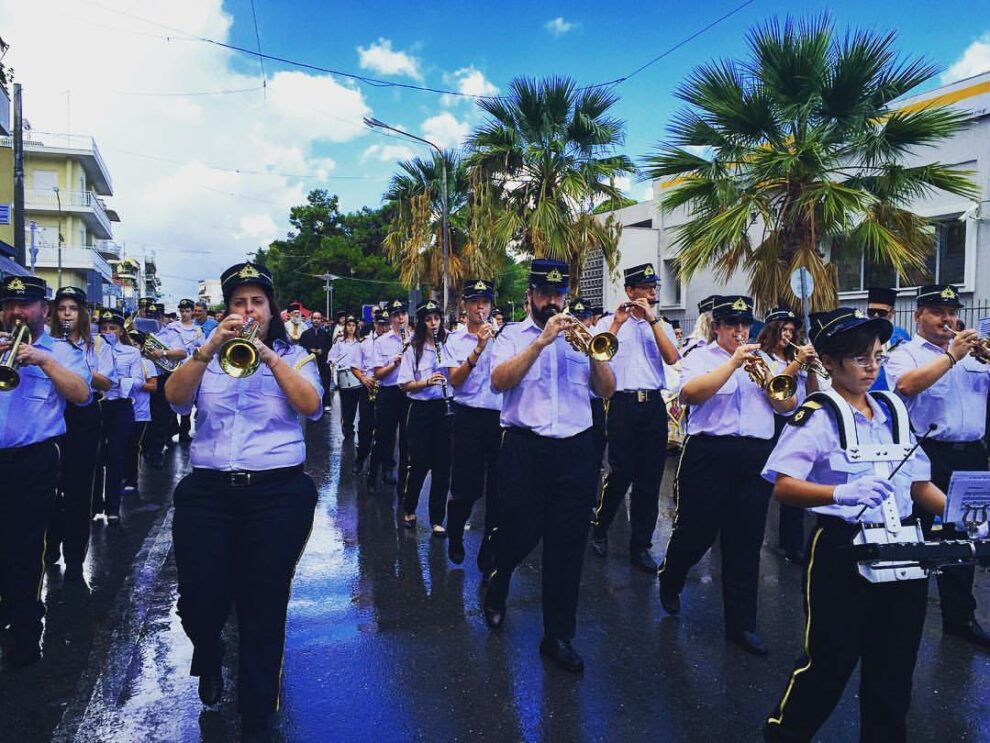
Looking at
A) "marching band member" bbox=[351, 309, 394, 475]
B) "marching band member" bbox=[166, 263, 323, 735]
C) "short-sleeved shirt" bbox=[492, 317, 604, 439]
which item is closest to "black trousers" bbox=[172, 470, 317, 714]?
"marching band member" bbox=[166, 263, 323, 735]

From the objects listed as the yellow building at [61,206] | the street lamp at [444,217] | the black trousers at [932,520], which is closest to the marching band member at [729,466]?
the black trousers at [932,520]

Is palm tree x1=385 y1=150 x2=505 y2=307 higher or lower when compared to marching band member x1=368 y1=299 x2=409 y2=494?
higher

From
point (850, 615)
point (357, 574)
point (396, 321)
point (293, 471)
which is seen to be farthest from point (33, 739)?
point (396, 321)

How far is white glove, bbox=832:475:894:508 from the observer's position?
2.62 meters

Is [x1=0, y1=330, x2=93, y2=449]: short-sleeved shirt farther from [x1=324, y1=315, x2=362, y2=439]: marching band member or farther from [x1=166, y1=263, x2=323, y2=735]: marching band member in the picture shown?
[x1=324, y1=315, x2=362, y2=439]: marching band member

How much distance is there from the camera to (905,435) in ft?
9.48

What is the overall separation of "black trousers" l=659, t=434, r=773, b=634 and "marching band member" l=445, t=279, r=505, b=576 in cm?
171

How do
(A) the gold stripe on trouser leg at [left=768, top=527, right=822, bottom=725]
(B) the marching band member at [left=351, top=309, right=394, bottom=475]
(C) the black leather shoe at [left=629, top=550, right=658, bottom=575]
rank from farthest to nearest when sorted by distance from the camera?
(B) the marching band member at [left=351, top=309, right=394, bottom=475]
(C) the black leather shoe at [left=629, top=550, right=658, bottom=575]
(A) the gold stripe on trouser leg at [left=768, top=527, right=822, bottom=725]

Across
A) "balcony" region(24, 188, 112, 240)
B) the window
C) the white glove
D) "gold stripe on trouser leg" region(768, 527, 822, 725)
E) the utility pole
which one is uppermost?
"balcony" region(24, 188, 112, 240)

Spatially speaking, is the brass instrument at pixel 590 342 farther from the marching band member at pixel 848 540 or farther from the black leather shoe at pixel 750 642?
the black leather shoe at pixel 750 642

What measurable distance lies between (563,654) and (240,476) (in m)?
1.94

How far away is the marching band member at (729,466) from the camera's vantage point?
448 cm

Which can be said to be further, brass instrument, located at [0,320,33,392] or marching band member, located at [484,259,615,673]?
marching band member, located at [484,259,615,673]

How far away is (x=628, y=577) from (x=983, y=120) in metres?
12.8
